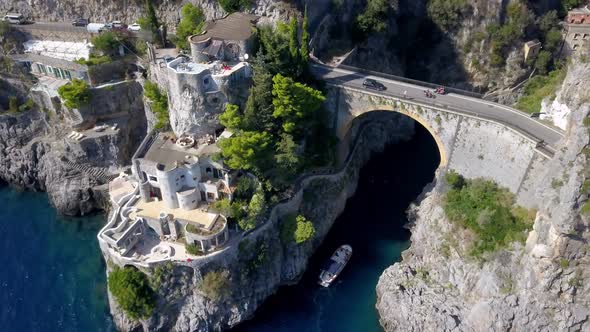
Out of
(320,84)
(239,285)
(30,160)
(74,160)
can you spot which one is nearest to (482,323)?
(239,285)

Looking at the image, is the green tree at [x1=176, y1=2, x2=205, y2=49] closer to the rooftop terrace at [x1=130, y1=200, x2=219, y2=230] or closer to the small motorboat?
the rooftop terrace at [x1=130, y1=200, x2=219, y2=230]

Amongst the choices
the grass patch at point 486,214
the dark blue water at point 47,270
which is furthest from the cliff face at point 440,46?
the dark blue water at point 47,270

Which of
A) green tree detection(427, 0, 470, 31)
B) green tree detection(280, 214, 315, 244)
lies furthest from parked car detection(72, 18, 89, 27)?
green tree detection(427, 0, 470, 31)

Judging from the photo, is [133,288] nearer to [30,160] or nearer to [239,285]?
[239,285]

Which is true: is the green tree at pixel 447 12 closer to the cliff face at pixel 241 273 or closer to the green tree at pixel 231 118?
the cliff face at pixel 241 273

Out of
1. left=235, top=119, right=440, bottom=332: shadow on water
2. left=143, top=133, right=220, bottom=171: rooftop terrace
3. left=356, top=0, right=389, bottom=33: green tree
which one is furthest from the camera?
left=356, top=0, right=389, bottom=33: green tree

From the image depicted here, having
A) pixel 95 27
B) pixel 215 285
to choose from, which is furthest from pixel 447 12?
pixel 215 285
